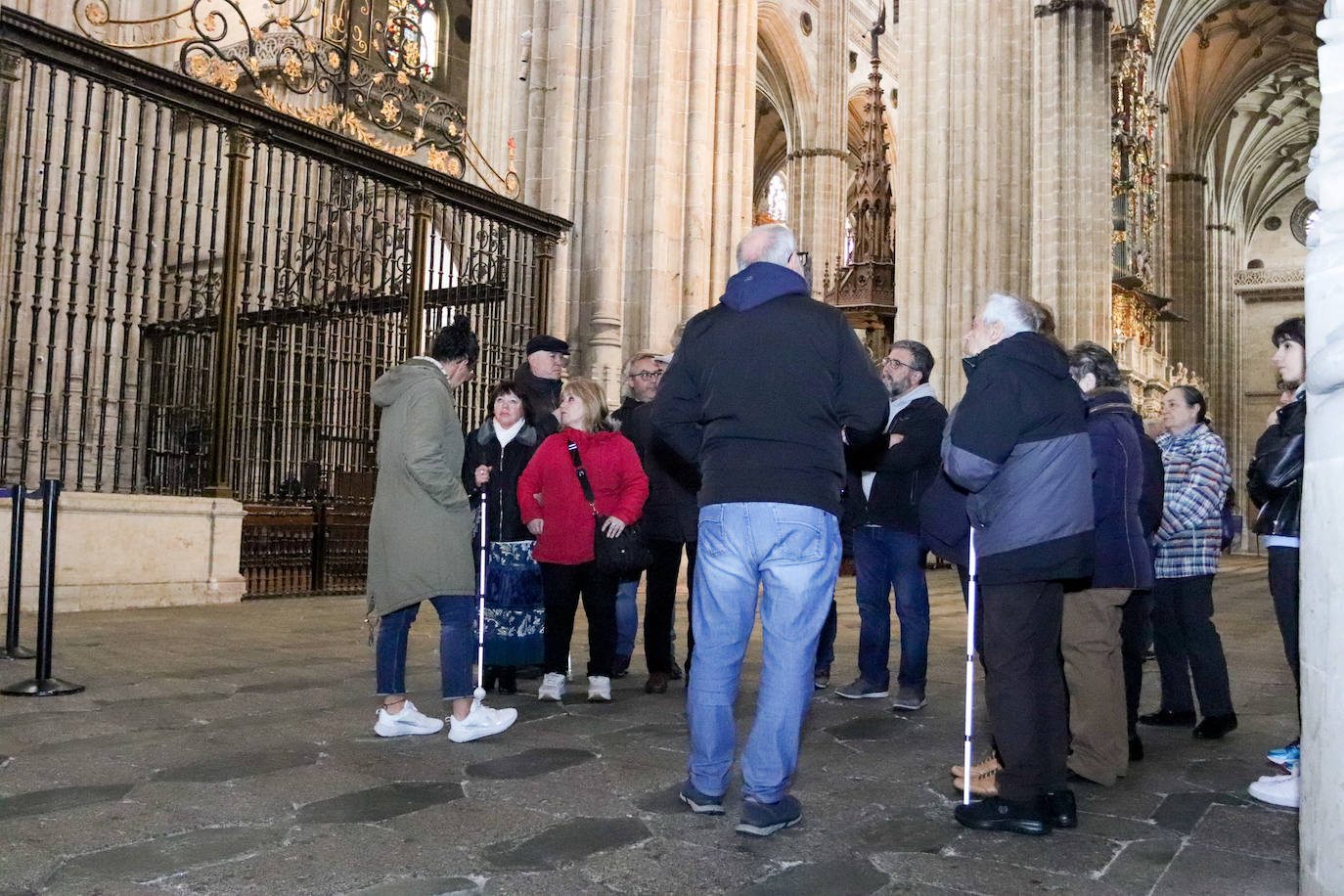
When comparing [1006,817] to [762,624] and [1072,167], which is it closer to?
[762,624]

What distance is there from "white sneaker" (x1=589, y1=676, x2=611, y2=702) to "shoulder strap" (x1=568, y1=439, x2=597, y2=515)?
2.36 feet

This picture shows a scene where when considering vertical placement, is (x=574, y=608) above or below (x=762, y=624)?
below

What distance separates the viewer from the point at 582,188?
39.2ft

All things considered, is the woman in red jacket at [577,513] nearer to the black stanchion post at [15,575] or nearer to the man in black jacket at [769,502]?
the man in black jacket at [769,502]

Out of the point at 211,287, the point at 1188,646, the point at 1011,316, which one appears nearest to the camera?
the point at 1011,316

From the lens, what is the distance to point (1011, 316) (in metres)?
3.38

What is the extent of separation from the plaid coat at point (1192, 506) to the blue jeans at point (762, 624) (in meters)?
2.15

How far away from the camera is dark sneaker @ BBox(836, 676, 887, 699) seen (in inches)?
205

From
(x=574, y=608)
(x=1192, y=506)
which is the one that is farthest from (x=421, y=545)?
(x=1192, y=506)

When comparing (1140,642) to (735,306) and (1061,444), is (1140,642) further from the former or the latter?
(735,306)

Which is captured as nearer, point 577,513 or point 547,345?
point 577,513

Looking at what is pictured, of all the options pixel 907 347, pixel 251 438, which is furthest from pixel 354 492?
pixel 907 347

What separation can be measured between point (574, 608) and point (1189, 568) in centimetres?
253

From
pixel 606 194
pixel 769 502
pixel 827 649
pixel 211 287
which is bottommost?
pixel 827 649
